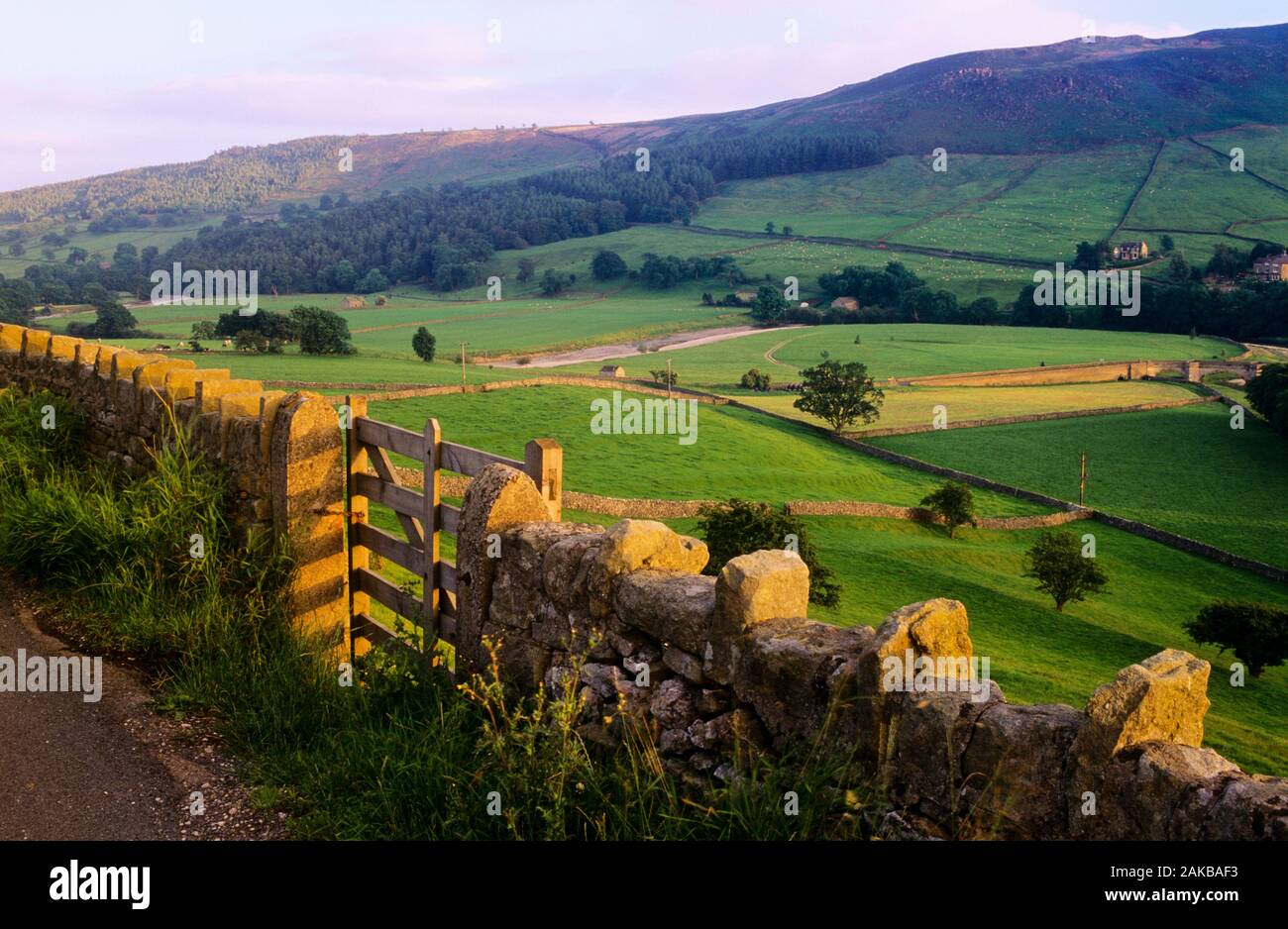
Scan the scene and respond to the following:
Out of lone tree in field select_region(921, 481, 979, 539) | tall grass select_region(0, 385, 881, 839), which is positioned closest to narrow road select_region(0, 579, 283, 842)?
tall grass select_region(0, 385, 881, 839)

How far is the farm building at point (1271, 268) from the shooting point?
12862cm

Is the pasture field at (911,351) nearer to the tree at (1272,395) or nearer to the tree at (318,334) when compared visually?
the tree at (318,334)

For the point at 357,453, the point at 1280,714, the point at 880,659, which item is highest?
the point at 357,453

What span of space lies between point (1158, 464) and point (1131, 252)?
9642cm

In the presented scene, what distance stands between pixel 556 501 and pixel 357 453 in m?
2.40

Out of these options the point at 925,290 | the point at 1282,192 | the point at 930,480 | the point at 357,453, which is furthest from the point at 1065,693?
the point at 1282,192

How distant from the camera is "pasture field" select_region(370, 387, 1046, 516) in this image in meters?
50.7

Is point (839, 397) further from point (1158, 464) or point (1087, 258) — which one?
point (1087, 258)

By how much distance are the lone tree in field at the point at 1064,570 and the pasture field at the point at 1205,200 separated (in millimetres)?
129326

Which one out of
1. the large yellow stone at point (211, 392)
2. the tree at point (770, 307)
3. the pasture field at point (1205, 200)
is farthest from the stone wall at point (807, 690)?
the pasture field at point (1205, 200)

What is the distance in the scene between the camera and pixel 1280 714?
3269 cm

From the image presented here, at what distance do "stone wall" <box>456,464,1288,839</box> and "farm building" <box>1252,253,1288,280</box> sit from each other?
143 meters

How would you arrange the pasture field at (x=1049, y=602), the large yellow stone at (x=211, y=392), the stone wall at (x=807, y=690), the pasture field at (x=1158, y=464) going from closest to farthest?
the stone wall at (x=807, y=690)
the large yellow stone at (x=211, y=392)
the pasture field at (x=1049, y=602)
the pasture field at (x=1158, y=464)

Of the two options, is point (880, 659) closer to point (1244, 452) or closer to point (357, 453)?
point (357, 453)
